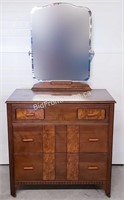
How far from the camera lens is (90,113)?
2248 millimetres

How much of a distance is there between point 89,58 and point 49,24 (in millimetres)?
497

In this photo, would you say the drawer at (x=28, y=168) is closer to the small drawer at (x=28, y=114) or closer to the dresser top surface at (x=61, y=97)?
the small drawer at (x=28, y=114)

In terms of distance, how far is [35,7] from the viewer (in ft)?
8.43

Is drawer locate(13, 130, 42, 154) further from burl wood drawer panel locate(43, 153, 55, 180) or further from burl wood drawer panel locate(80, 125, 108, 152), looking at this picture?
burl wood drawer panel locate(80, 125, 108, 152)

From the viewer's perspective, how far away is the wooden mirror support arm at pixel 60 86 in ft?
8.57

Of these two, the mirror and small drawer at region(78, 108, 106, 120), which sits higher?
the mirror

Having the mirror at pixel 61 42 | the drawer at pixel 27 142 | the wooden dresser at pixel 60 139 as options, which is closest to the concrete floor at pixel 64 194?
the wooden dresser at pixel 60 139

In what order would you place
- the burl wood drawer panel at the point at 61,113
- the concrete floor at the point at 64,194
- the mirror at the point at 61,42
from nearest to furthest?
the burl wood drawer panel at the point at 61,113, the concrete floor at the point at 64,194, the mirror at the point at 61,42

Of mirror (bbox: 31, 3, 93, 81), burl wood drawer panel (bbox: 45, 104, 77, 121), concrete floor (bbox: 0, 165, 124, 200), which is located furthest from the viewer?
mirror (bbox: 31, 3, 93, 81)

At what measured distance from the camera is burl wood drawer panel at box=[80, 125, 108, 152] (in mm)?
2279

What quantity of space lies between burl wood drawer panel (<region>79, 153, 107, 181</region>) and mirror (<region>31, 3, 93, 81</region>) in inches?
30.5

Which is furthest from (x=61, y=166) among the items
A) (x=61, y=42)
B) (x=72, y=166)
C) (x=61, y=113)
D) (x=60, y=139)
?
(x=61, y=42)

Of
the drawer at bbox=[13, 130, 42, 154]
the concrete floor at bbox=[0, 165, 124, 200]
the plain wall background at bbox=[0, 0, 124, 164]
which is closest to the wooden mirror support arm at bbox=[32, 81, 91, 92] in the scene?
the plain wall background at bbox=[0, 0, 124, 164]

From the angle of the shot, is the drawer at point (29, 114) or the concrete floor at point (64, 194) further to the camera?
the concrete floor at point (64, 194)
